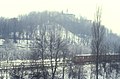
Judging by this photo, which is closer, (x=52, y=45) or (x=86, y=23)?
(x=52, y=45)

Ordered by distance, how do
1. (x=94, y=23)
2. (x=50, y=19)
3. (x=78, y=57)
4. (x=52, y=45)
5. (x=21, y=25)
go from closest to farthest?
(x=52, y=45) → (x=94, y=23) → (x=78, y=57) → (x=21, y=25) → (x=50, y=19)

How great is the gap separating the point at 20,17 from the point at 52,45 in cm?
10353

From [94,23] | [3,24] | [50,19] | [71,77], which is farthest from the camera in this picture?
[50,19]

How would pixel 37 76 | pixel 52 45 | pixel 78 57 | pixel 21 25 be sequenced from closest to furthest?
pixel 37 76, pixel 52 45, pixel 78 57, pixel 21 25

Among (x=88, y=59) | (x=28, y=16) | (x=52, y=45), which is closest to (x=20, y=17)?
(x=28, y=16)

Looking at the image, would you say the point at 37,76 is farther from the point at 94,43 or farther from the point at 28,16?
the point at 28,16

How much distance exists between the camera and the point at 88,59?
47.8 meters

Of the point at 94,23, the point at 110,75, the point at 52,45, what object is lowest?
the point at 110,75

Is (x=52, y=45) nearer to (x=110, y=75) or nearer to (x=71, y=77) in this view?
(x=71, y=77)

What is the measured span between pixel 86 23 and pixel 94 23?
338ft

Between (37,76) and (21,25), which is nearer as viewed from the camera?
Result: (37,76)

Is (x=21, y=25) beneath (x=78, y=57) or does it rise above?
above

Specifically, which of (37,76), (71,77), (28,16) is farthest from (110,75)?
(28,16)

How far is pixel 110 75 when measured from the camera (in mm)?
34906
